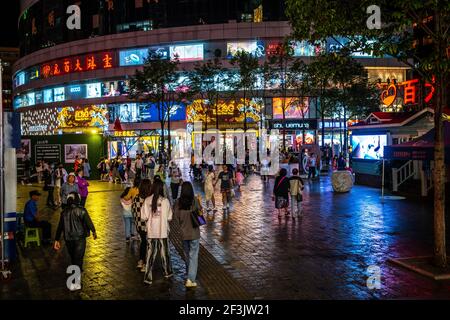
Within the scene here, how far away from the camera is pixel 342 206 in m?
17.0

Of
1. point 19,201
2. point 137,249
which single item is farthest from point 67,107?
point 137,249

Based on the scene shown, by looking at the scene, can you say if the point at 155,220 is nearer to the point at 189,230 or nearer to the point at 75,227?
the point at 189,230

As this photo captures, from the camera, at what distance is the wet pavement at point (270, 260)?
7.61 meters

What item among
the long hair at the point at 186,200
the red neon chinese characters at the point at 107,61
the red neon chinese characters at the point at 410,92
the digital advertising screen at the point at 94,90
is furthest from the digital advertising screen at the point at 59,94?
the long hair at the point at 186,200

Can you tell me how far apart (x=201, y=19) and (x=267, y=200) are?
41953 mm

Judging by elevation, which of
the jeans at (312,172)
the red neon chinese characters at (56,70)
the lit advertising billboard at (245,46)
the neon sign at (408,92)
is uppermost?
the lit advertising billboard at (245,46)

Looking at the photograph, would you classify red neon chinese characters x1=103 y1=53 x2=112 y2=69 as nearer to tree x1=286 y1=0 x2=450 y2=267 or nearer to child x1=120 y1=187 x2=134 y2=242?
child x1=120 y1=187 x2=134 y2=242

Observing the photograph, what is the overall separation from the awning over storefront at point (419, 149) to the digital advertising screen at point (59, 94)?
53076 millimetres

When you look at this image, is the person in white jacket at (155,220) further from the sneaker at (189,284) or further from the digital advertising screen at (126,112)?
the digital advertising screen at (126,112)

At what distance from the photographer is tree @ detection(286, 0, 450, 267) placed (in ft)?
28.6

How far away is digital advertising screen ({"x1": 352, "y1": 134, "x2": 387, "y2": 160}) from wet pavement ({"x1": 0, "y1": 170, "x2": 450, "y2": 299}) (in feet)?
28.1

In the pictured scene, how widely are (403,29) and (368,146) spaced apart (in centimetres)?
1673

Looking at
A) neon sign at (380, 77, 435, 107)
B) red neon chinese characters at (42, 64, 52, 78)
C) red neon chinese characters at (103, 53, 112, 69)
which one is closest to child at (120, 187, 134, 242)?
neon sign at (380, 77, 435, 107)
